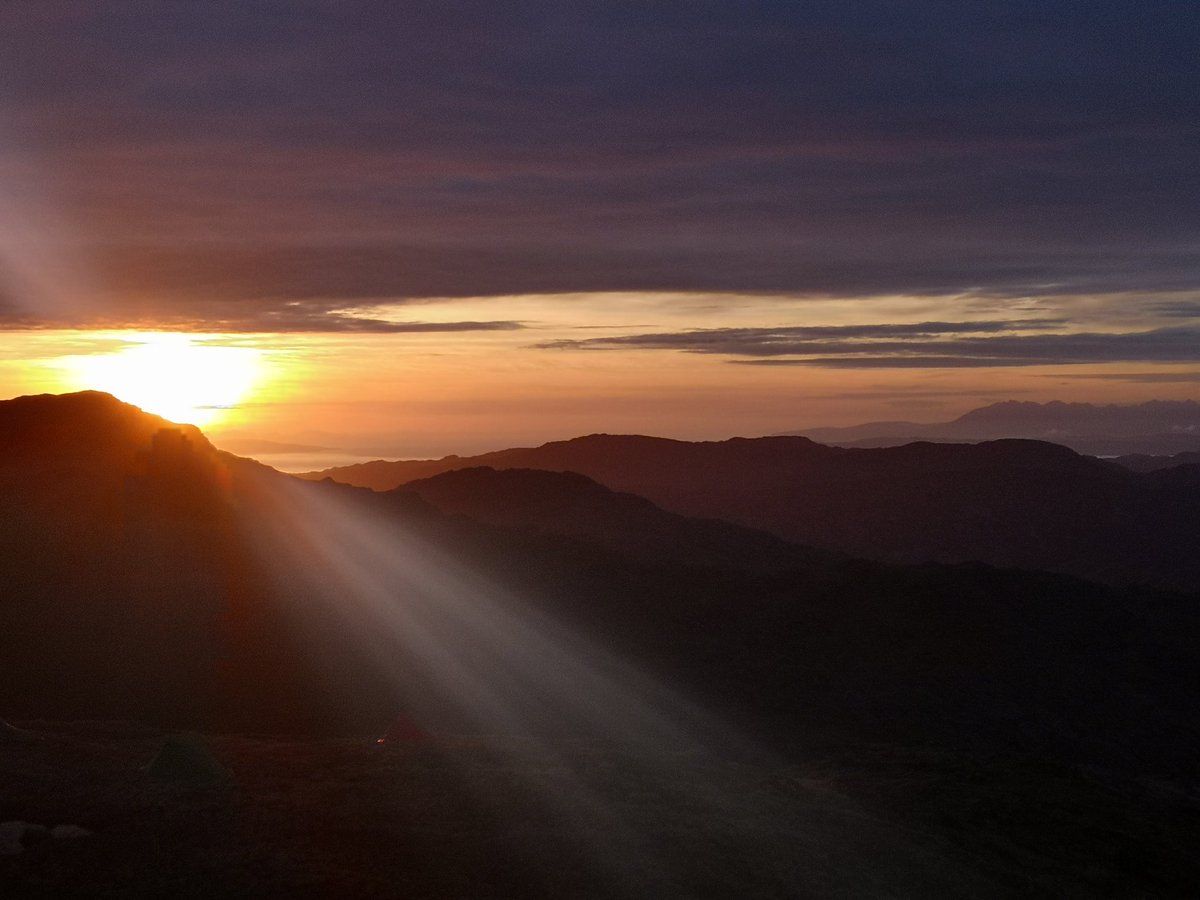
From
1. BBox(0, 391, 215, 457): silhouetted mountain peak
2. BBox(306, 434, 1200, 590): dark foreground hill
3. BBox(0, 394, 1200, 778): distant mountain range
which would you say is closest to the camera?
BBox(0, 394, 1200, 778): distant mountain range

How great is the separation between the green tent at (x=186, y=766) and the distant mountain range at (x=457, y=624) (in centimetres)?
1929

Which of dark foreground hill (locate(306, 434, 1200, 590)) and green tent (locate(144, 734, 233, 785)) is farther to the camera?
dark foreground hill (locate(306, 434, 1200, 590))

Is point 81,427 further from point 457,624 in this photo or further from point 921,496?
point 921,496

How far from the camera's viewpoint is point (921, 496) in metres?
147

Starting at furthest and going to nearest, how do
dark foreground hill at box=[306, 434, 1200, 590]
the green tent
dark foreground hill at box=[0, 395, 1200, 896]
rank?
dark foreground hill at box=[306, 434, 1200, 590], the green tent, dark foreground hill at box=[0, 395, 1200, 896]

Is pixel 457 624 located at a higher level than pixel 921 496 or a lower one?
higher

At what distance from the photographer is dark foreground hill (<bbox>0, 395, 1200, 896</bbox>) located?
21312mm

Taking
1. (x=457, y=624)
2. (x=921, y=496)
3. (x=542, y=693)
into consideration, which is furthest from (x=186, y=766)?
(x=921, y=496)

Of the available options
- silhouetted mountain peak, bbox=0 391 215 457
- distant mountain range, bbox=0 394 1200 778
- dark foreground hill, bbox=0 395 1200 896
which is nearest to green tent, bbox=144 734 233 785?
dark foreground hill, bbox=0 395 1200 896

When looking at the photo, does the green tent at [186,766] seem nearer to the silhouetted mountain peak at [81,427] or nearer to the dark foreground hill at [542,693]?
the dark foreground hill at [542,693]

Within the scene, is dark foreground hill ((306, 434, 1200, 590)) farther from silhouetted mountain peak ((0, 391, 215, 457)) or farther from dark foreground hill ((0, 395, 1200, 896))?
silhouetted mountain peak ((0, 391, 215, 457))

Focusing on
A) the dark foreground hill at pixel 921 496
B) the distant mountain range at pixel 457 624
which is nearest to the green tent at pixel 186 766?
the distant mountain range at pixel 457 624

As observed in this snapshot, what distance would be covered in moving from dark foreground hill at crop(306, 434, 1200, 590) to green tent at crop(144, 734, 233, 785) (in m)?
97.0

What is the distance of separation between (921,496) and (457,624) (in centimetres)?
10103
